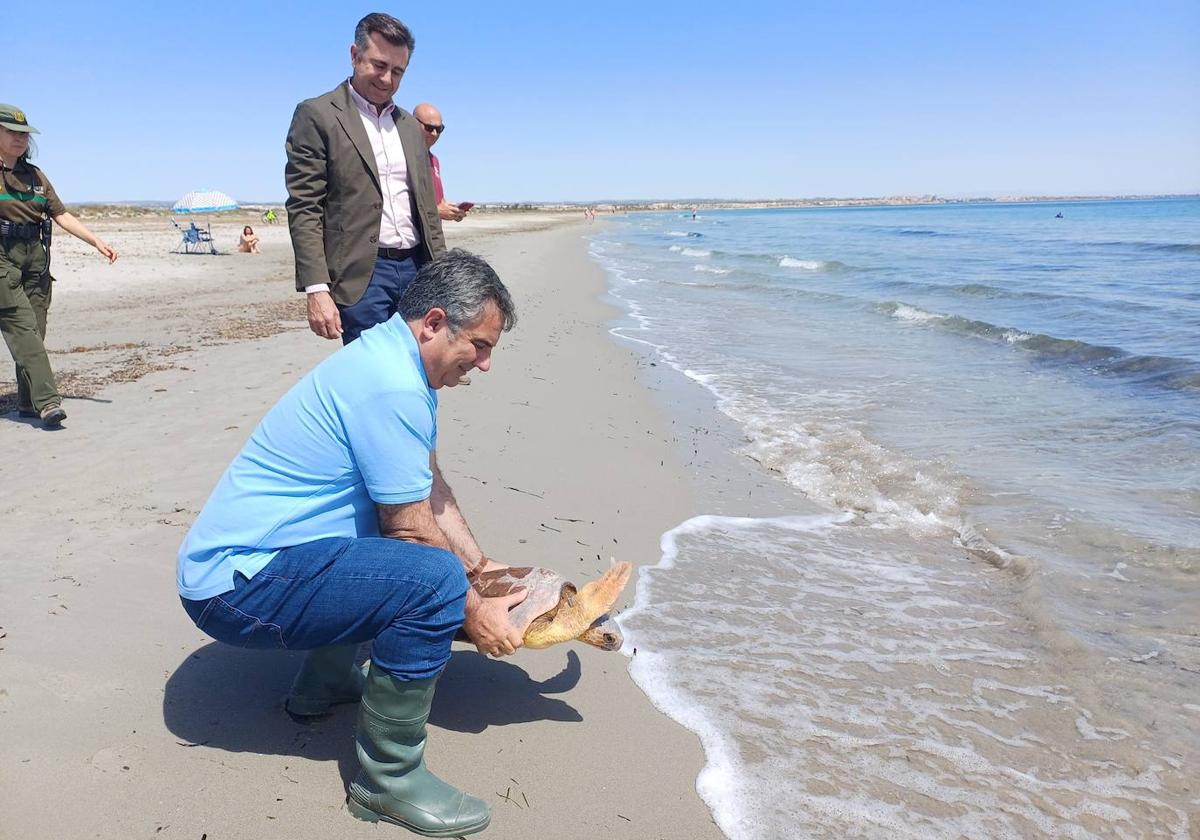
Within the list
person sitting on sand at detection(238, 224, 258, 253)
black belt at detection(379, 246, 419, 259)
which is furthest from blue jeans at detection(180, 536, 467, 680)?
person sitting on sand at detection(238, 224, 258, 253)

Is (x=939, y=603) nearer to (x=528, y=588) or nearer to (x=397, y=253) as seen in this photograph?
(x=528, y=588)

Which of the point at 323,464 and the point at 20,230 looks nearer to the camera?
the point at 323,464

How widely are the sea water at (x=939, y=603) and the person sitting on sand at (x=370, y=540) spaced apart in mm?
892

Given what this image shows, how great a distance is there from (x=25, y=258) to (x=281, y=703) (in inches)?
180

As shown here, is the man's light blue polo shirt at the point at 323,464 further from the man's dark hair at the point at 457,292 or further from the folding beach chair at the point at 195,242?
the folding beach chair at the point at 195,242

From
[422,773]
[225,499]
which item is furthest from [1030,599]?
[225,499]

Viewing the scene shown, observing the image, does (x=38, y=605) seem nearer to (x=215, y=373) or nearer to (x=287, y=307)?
(x=215, y=373)

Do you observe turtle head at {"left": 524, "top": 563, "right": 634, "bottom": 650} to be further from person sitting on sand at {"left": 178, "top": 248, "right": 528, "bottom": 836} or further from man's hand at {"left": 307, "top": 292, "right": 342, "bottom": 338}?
man's hand at {"left": 307, "top": 292, "right": 342, "bottom": 338}

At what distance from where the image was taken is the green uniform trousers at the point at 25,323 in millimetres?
5402

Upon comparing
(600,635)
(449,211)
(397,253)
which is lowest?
(600,635)

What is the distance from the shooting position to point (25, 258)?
220 inches

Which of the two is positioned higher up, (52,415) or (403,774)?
(52,415)

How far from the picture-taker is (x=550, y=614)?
252cm

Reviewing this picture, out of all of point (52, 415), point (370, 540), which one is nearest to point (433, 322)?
point (370, 540)
